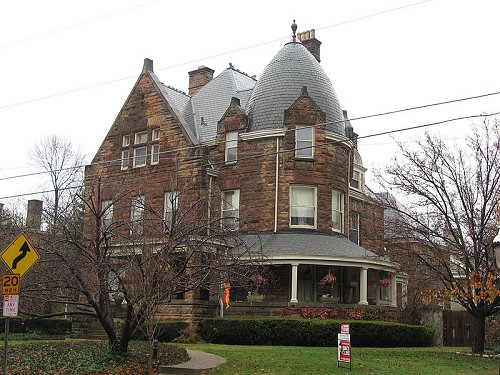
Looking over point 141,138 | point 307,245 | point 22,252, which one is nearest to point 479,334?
point 307,245

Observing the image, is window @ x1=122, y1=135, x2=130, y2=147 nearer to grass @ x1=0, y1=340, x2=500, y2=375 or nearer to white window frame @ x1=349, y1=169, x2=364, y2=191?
white window frame @ x1=349, y1=169, x2=364, y2=191

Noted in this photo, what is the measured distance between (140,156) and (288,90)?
8571 mm

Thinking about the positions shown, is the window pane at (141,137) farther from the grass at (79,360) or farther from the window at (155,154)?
the grass at (79,360)

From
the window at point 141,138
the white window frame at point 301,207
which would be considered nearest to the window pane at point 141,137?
the window at point 141,138

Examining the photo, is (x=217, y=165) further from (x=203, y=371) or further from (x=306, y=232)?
(x=203, y=371)

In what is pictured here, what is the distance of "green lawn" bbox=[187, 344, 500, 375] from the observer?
16.8 m

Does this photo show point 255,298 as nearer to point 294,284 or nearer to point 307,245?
point 294,284

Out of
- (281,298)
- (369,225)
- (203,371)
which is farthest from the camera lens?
(369,225)

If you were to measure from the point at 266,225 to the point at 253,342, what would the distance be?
7.01 m

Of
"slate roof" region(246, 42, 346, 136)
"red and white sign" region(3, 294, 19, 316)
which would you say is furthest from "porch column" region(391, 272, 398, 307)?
"red and white sign" region(3, 294, 19, 316)

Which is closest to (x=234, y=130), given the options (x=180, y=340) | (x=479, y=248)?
(x=180, y=340)

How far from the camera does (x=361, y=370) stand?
16.9 m

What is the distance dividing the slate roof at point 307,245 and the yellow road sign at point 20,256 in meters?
14.4

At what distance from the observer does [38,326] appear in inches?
1185
